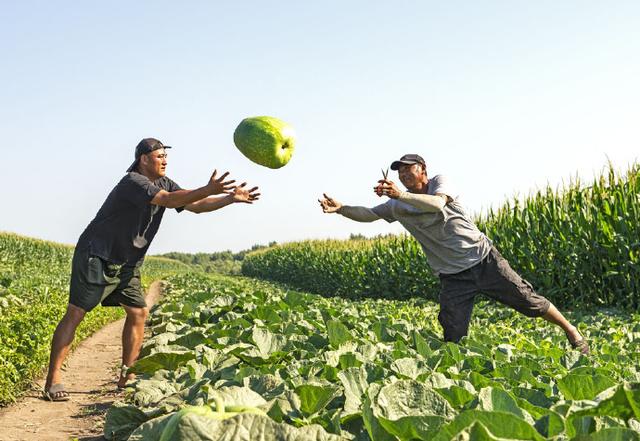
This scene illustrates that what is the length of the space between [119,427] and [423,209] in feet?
10.9

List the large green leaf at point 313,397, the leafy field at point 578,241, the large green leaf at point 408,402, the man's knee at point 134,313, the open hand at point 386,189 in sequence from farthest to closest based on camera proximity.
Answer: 1. the leafy field at point 578,241
2. the man's knee at point 134,313
3. the open hand at point 386,189
4. the large green leaf at point 313,397
5. the large green leaf at point 408,402

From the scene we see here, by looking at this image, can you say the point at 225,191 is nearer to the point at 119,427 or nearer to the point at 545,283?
the point at 119,427

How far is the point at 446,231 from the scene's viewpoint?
5.67m

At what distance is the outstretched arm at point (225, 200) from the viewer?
532 centimetres

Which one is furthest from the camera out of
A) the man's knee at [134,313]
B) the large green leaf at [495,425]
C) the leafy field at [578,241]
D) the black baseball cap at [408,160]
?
the leafy field at [578,241]

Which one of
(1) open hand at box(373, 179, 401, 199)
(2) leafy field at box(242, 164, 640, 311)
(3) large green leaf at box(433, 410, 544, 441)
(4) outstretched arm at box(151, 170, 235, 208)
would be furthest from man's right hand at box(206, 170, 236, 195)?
(2) leafy field at box(242, 164, 640, 311)

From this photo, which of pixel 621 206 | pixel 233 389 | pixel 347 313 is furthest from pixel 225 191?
pixel 621 206

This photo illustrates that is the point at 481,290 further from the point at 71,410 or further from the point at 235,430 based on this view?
the point at 235,430

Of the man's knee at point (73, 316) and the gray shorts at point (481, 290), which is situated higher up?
the gray shorts at point (481, 290)

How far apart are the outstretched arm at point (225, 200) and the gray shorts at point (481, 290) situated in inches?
79.5

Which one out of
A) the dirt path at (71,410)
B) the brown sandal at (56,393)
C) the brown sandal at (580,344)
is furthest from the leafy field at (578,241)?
the brown sandal at (56,393)

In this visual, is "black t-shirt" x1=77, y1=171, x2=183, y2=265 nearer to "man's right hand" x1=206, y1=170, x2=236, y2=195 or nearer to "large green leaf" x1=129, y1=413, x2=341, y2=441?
"man's right hand" x1=206, y1=170, x2=236, y2=195

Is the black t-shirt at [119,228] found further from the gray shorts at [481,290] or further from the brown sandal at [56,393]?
the gray shorts at [481,290]

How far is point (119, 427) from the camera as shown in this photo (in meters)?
2.69
